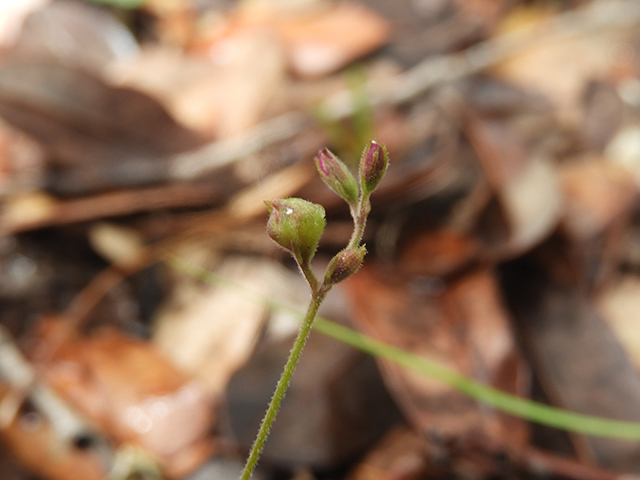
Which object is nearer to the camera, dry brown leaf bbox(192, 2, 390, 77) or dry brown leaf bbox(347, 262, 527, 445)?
dry brown leaf bbox(347, 262, 527, 445)

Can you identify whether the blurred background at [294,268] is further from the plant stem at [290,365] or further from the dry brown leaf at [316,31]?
the plant stem at [290,365]

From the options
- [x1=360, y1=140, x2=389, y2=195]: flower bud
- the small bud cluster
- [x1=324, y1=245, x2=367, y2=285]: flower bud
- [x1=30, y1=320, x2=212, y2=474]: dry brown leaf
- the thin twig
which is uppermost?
the thin twig

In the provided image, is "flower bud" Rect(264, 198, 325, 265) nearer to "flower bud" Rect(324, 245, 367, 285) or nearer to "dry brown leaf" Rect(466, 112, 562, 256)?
A: "flower bud" Rect(324, 245, 367, 285)

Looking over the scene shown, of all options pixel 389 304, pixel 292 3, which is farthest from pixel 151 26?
pixel 389 304

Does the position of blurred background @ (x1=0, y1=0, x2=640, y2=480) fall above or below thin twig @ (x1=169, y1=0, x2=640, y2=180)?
below

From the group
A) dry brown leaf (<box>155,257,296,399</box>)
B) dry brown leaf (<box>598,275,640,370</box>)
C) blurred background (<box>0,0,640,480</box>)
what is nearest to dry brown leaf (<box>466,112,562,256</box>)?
blurred background (<box>0,0,640,480</box>)

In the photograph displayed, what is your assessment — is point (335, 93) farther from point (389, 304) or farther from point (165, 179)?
point (389, 304)

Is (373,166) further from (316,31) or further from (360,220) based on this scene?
(316,31)
